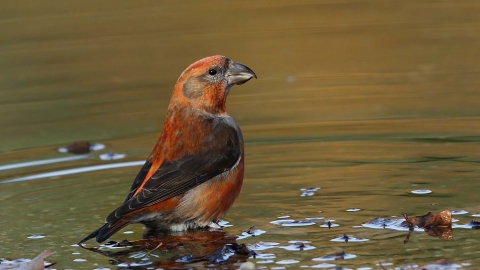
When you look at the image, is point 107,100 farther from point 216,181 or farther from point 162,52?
point 216,181

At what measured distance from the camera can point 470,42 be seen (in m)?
13.7

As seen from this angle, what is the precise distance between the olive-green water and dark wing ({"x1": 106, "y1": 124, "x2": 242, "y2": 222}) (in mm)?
431

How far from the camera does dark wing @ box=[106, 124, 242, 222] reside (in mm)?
7105

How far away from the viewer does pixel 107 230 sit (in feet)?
22.6

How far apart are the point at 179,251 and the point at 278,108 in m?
4.59

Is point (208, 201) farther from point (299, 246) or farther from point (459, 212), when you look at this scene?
point (459, 212)

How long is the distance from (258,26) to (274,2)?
1.68 meters

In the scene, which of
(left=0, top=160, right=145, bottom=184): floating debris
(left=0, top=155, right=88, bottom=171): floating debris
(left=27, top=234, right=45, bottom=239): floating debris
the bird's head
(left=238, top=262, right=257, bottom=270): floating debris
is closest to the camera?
(left=238, top=262, right=257, bottom=270): floating debris

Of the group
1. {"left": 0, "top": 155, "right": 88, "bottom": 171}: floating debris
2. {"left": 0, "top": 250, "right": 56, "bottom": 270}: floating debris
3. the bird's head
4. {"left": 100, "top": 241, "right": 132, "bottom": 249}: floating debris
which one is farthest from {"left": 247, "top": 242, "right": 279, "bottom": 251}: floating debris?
{"left": 0, "top": 155, "right": 88, "bottom": 171}: floating debris

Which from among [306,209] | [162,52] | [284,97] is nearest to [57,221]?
[306,209]

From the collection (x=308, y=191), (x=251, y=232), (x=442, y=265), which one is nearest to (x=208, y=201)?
(x=251, y=232)

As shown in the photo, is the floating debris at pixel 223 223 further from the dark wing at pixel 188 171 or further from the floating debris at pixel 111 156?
the floating debris at pixel 111 156

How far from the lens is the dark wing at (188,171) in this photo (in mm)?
7105

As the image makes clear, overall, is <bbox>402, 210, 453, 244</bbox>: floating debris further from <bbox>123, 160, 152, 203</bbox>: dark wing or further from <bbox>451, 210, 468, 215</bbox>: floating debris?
<bbox>123, 160, 152, 203</bbox>: dark wing
